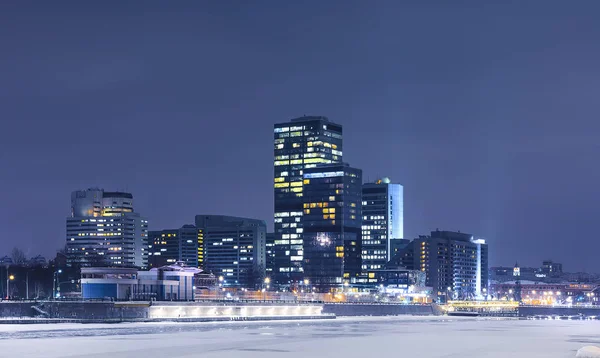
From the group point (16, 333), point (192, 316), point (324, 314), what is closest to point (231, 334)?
point (16, 333)

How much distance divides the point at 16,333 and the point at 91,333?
25.1ft

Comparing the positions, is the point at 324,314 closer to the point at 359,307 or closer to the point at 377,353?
the point at 359,307

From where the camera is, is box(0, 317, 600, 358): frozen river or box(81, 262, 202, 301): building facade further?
box(81, 262, 202, 301): building facade

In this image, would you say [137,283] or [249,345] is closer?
[249,345]

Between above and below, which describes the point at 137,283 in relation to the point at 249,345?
above

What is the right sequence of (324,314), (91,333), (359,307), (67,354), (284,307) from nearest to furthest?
(67,354) → (91,333) → (284,307) → (324,314) → (359,307)

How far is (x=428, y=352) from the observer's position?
231ft

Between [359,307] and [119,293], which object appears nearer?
[119,293]

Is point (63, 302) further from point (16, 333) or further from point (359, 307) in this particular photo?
point (359, 307)

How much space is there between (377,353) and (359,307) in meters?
129

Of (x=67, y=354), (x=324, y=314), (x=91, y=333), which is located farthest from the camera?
(x=324, y=314)

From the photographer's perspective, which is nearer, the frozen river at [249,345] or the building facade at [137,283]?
the frozen river at [249,345]

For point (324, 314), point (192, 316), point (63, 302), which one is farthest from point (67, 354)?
point (324, 314)

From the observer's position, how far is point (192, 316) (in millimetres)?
137125
